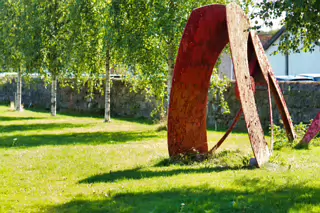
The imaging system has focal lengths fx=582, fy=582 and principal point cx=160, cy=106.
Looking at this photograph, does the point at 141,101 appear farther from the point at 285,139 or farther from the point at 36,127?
the point at 285,139

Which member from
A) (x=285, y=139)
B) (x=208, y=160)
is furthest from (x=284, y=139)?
(x=208, y=160)

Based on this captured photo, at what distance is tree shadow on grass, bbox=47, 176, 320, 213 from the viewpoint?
7.18 meters

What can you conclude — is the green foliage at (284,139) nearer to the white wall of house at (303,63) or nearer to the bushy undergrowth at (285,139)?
the bushy undergrowth at (285,139)

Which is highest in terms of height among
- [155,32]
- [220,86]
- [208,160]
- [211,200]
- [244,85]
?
[155,32]

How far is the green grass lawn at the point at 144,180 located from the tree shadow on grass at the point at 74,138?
0.24 metres

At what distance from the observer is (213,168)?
1024cm

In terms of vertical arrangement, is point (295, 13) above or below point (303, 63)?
below

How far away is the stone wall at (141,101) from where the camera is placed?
18219 mm

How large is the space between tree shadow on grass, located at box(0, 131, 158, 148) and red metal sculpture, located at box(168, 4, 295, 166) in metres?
4.91

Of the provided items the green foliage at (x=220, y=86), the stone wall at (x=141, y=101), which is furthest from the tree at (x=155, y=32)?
the stone wall at (x=141, y=101)

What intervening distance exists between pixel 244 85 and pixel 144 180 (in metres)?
2.48

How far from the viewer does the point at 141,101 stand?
2494 centimetres

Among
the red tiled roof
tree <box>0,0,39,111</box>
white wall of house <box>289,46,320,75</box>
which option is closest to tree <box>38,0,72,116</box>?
tree <box>0,0,39,111</box>

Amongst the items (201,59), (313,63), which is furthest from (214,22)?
(313,63)
